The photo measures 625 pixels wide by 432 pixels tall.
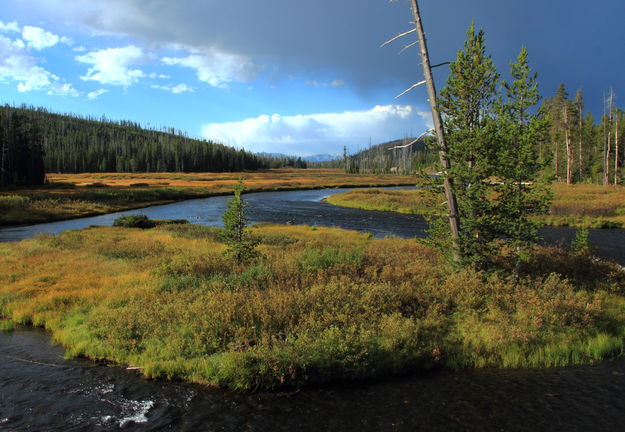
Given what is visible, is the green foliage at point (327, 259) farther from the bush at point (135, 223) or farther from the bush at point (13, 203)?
the bush at point (13, 203)

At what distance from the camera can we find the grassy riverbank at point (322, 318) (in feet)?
30.3

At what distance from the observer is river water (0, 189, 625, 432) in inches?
294

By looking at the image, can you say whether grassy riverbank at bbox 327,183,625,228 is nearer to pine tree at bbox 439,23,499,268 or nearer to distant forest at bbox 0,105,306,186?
pine tree at bbox 439,23,499,268

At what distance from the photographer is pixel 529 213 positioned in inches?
526

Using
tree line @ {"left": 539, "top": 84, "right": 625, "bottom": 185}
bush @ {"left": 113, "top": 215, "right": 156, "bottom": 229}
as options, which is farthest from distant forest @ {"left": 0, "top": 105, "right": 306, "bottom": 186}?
tree line @ {"left": 539, "top": 84, "right": 625, "bottom": 185}

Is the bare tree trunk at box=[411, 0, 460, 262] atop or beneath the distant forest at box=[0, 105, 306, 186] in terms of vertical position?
beneath

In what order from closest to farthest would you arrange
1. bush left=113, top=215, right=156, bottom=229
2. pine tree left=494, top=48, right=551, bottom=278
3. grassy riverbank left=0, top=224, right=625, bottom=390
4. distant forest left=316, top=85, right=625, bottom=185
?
grassy riverbank left=0, top=224, right=625, bottom=390, pine tree left=494, top=48, right=551, bottom=278, bush left=113, top=215, right=156, bottom=229, distant forest left=316, top=85, right=625, bottom=185

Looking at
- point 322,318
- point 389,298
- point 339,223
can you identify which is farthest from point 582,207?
point 322,318

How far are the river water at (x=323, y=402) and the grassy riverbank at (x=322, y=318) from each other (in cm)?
42

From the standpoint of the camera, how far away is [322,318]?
35.3ft

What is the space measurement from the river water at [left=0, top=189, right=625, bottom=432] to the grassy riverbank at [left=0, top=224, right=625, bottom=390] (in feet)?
1.38

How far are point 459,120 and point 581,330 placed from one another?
7.56m

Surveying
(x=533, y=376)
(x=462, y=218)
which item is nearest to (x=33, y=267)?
(x=462, y=218)

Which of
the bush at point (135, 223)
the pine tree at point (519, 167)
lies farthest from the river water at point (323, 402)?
the bush at point (135, 223)
